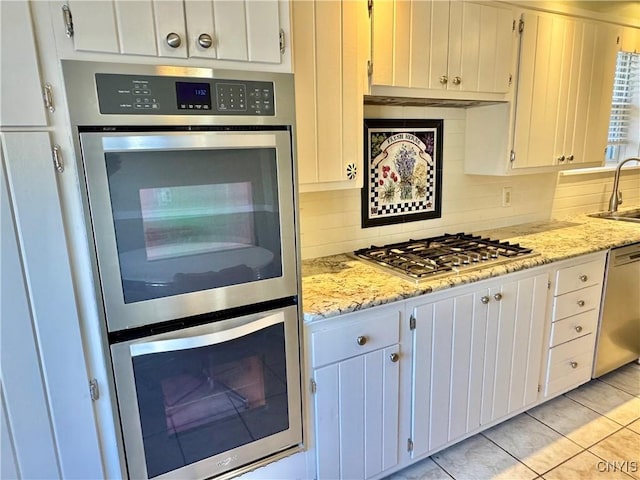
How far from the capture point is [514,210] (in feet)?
9.61

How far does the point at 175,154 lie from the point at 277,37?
0.48m

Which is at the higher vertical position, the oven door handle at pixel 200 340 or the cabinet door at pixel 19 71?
the cabinet door at pixel 19 71

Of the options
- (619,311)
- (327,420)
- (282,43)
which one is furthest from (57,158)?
(619,311)

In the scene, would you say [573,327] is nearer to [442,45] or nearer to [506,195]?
[506,195]

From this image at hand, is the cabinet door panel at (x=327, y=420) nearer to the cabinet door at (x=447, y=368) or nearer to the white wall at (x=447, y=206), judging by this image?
the cabinet door at (x=447, y=368)

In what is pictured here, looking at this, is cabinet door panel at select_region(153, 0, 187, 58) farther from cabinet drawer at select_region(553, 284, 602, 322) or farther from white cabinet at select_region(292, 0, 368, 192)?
cabinet drawer at select_region(553, 284, 602, 322)

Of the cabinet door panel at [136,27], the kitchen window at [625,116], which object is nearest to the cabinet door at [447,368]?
the cabinet door panel at [136,27]

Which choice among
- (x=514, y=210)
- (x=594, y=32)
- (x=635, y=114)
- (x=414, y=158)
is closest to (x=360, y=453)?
(x=414, y=158)

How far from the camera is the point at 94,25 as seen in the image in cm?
104

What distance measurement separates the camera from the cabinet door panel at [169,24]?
1104mm

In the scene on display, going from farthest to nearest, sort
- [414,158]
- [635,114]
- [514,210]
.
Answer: [635,114] < [514,210] < [414,158]

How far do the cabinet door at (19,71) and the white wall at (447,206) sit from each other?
123 centimetres

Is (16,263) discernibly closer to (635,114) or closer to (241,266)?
(241,266)

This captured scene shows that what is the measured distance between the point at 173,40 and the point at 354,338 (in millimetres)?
1175
